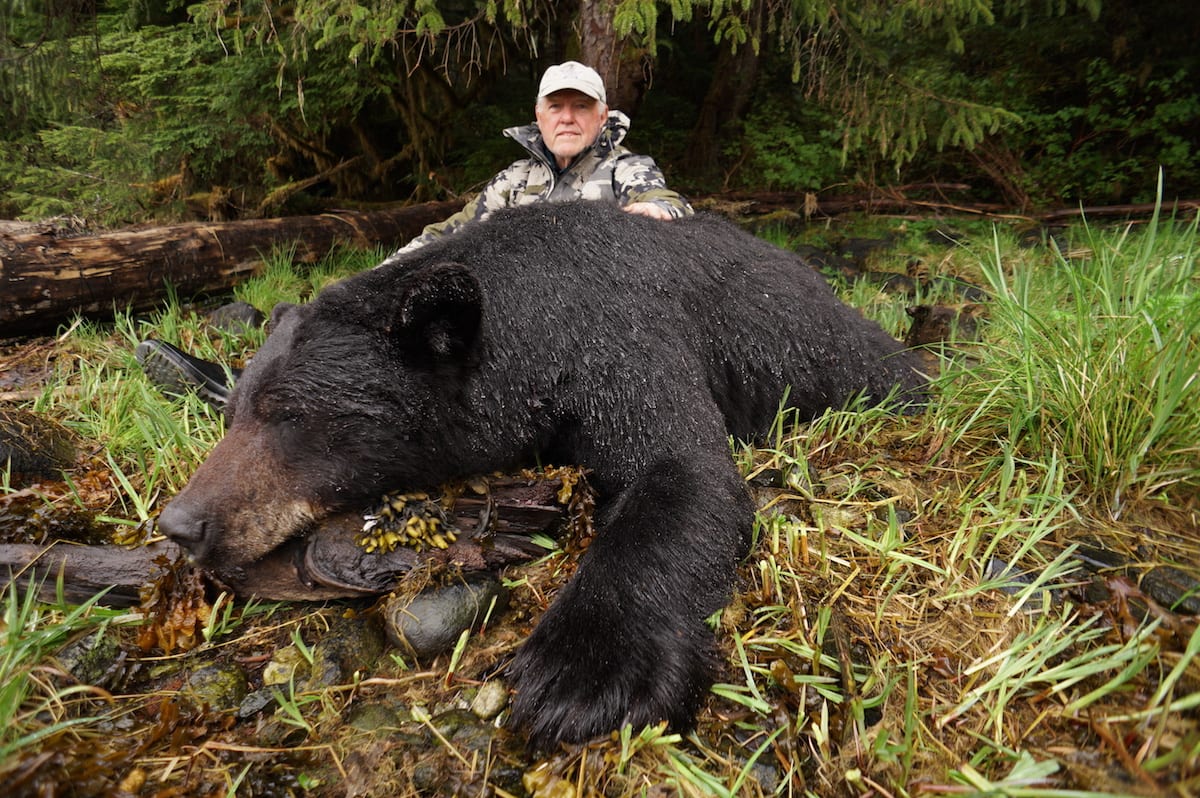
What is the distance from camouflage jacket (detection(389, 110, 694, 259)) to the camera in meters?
4.36

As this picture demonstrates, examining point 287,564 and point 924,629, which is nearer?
point 924,629

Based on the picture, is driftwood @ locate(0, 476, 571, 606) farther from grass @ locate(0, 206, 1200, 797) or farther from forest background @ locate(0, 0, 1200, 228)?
forest background @ locate(0, 0, 1200, 228)

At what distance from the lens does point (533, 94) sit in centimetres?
884

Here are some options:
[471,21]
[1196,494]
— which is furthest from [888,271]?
[1196,494]

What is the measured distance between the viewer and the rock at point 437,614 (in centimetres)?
181

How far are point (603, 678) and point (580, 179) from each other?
12.4ft

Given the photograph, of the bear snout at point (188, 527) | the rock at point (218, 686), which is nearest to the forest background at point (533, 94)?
the bear snout at point (188, 527)

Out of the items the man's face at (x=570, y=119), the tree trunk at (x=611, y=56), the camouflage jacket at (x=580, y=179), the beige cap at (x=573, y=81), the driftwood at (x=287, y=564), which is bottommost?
the driftwood at (x=287, y=564)

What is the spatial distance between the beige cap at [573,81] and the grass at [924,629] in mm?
2845

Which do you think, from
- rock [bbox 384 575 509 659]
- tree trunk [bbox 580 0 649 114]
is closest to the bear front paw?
rock [bbox 384 575 509 659]

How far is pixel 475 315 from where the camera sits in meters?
1.99

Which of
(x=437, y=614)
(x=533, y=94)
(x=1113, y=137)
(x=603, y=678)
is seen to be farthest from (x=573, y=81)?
(x=1113, y=137)

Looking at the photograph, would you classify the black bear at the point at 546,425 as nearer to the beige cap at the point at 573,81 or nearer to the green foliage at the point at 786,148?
the beige cap at the point at 573,81

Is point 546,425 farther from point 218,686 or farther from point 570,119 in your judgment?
point 570,119
